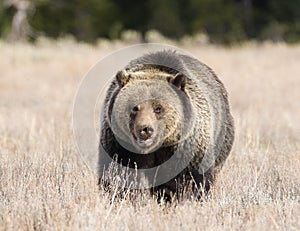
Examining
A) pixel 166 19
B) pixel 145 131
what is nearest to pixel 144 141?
pixel 145 131

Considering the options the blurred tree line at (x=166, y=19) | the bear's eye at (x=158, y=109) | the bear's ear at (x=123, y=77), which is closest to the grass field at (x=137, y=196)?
the bear's eye at (x=158, y=109)

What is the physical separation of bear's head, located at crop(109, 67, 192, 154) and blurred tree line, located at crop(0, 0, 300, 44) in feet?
75.4

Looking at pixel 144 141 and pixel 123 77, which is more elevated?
pixel 123 77

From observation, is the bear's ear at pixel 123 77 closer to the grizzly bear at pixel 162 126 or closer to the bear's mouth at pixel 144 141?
the grizzly bear at pixel 162 126

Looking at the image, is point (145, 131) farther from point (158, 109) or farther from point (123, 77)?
point (123, 77)

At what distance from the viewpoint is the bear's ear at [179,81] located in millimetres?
5129

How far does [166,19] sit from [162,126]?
954 inches

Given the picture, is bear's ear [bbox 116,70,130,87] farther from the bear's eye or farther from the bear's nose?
the bear's nose

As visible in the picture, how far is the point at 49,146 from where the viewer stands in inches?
307

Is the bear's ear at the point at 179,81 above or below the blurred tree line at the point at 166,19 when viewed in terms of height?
below

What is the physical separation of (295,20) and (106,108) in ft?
83.1

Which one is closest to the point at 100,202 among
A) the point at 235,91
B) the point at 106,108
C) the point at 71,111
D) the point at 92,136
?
the point at 106,108

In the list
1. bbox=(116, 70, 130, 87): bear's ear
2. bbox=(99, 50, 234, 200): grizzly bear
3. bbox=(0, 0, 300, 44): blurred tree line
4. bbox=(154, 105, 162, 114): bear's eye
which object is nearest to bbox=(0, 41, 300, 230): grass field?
bbox=(99, 50, 234, 200): grizzly bear

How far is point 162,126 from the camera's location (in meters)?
4.98
